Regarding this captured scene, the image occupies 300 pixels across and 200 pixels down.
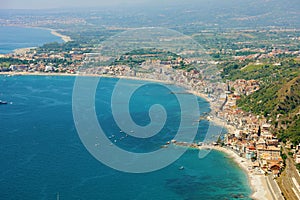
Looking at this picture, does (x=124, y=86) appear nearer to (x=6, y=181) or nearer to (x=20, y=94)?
(x=20, y=94)

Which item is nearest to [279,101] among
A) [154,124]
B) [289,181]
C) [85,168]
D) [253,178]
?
[154,124]

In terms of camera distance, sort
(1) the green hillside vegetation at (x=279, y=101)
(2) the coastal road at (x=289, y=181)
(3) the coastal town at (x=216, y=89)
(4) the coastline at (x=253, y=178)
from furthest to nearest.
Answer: (1) the green hillside vegetation at (x=279, y=101) → (3) the coastal town at (x=216, y=89) → (4) the coastline at (x=253, y=178) → (2) the coastal road at (x=289, y=181)

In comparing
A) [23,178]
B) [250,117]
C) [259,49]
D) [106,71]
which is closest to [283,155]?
[250,117]

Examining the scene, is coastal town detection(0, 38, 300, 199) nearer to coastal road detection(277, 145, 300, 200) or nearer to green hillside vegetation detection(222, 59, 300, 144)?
coastal road detection(277, 145, 300, 200)

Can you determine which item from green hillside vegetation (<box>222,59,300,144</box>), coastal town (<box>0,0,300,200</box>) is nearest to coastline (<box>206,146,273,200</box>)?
coastal town (<box>0,0,300,200</box>)

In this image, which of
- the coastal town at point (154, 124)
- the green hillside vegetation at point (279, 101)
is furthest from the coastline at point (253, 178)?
the green hillside vegetation at point (279, 101)

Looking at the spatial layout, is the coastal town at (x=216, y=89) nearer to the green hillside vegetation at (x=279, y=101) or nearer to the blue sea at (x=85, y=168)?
the green hillside vegetation at (x=279, y=101)

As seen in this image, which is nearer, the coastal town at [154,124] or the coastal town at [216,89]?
the coastal town at [154,124]
